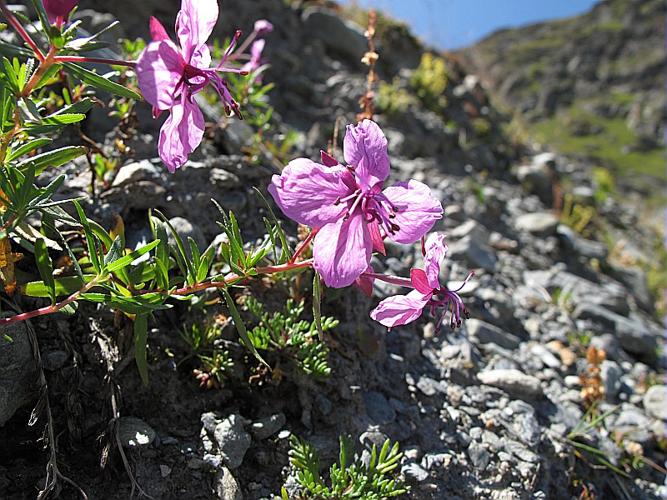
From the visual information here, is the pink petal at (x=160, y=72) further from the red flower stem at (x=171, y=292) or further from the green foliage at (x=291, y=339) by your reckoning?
the green foliage at (x=291, y=339)

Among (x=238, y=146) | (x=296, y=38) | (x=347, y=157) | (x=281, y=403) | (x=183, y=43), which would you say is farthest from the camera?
(x=296, y=38)

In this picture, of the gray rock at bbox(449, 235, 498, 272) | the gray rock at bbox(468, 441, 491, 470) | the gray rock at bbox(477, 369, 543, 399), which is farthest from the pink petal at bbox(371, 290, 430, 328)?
the gray rock at bbox(449, 235, 498, 272)

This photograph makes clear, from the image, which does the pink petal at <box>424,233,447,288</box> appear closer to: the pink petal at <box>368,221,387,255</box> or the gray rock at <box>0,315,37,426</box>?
the pink petal at <box>368,221,387,255</box>

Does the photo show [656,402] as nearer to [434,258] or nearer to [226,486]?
[434,258]

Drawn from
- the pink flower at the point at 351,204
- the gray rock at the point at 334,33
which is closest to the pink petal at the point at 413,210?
the pink flower at the point at 351,204

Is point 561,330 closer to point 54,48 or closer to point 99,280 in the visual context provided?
point 99,280

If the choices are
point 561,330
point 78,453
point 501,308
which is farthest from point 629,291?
point 78,453

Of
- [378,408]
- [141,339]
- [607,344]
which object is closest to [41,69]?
[141,339]
